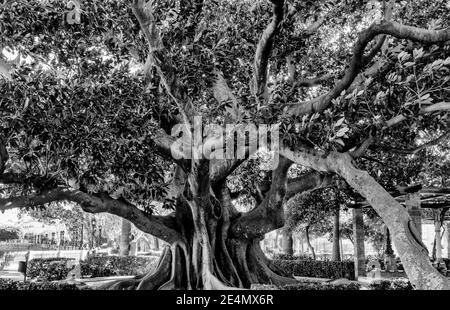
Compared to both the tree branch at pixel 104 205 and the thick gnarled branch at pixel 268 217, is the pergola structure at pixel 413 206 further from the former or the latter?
the tree branch at pixel 104 205

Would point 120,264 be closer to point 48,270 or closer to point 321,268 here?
point 48,270

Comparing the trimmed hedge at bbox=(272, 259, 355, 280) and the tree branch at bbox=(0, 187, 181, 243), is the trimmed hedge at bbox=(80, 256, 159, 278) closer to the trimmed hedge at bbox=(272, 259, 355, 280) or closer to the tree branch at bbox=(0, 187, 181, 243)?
the trimmed hedge at bbox=(272, 259, 355, 280)

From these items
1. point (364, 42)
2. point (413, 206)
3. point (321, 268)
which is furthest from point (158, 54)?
point (321, 268)

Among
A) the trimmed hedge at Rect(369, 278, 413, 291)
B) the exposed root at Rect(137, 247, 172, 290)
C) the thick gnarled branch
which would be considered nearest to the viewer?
the trimmed hedge at Rect(369, 278, 413, 291)

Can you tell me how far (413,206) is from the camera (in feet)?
43.4

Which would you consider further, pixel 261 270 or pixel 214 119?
pixel 261 270

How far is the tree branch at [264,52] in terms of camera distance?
7.08 meters

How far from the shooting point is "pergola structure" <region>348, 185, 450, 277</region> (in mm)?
12688

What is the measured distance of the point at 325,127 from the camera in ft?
24.3

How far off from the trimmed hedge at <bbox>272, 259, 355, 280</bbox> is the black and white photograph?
5.41 metres

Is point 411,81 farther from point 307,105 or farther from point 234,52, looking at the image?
point 234,52

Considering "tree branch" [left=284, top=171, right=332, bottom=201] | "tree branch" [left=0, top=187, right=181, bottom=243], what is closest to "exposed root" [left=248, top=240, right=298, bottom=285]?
"tree branch" [left=284, top=171, right=332, bottom=201]

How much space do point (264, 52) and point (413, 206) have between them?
8.48m
